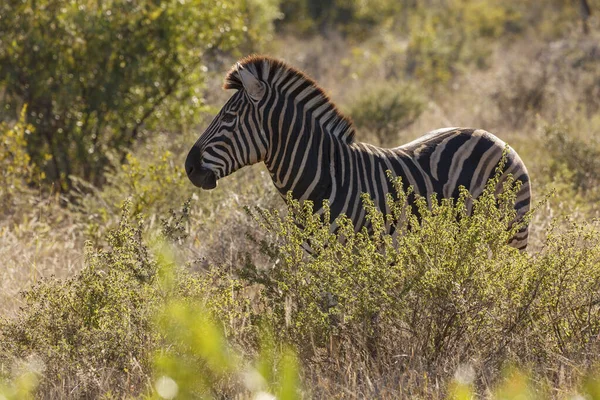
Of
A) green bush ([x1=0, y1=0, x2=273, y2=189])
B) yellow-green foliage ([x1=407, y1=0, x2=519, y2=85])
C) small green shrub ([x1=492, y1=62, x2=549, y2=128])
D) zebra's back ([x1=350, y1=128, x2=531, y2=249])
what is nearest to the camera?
zebra's back ([x1=350, y1=128, x2=531, y2=249])

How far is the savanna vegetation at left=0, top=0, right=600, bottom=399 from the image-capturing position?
Answer: 443 centimetres

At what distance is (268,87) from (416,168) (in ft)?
3.80

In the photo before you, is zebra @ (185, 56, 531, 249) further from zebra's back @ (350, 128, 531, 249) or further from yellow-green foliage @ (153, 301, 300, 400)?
yellow-green foliage @ (153, 301, 300, 400)

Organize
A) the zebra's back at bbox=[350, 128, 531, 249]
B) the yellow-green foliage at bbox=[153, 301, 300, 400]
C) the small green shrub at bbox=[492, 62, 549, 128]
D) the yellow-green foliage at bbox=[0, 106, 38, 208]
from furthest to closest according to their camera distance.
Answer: the small green shrub at bbox=[492, 62, 549, 128]
the yellow-green foliage at bbox=[0, 106, 38, 208]
the zebra's back at bbox=[350, 128, 531, 249]
the yellow-green foliage at bbox=[153, 301, 300, 400]

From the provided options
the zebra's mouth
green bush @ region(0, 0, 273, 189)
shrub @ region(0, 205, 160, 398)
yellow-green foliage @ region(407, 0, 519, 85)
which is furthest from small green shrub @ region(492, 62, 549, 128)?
shrub @ region(0, 205, 160, 398)

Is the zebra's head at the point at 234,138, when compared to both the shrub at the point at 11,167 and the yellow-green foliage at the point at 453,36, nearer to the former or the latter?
the shrub at the point at 11,167

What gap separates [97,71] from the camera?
10.3 m

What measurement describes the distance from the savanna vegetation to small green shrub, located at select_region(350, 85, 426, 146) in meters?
0.04

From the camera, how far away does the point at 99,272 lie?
5211 mm

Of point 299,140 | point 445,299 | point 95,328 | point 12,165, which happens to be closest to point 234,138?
point 299,140

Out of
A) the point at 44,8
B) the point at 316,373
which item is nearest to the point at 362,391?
the point at 316,373

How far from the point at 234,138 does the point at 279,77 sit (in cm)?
49

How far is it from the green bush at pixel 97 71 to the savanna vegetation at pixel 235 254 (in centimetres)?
3

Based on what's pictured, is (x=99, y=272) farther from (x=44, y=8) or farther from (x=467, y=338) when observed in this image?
(x=44, y=8)
